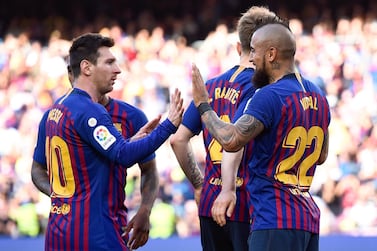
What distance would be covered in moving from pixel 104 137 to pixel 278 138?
3.14 feet

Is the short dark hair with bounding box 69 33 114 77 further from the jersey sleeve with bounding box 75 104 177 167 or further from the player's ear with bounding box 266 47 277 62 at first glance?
the player's ear with bounding box 266 47 277 62

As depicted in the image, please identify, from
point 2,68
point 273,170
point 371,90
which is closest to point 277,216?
point 273,170

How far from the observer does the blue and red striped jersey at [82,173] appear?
4.76 metres

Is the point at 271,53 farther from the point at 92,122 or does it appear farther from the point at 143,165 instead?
the point at 143,165

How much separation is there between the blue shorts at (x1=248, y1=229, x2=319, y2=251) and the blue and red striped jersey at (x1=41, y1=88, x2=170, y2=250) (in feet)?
2.52

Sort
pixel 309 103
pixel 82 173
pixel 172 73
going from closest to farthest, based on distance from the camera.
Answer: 1. pixel 309 103
2. pixel 82 173
3. pixel 172 73

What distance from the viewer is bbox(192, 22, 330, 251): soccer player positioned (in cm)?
441

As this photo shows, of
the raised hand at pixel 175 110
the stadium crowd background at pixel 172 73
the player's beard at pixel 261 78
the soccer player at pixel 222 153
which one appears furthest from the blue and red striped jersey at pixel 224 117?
the stadium crowd background at pixel 172 73

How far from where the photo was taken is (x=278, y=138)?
443cm

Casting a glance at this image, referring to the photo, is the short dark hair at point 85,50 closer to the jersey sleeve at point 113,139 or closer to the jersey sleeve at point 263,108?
the jersey sleeve at point 113,139

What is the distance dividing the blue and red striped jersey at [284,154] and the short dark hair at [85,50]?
106cm

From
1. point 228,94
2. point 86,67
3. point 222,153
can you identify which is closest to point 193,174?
point 222,153

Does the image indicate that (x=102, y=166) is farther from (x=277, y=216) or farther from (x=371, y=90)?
(x=371, y=90)

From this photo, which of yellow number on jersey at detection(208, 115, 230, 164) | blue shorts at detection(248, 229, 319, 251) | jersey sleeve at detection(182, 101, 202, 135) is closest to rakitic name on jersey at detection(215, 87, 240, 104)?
yellow number on jersey at detection(208, 115, 230, 164)
